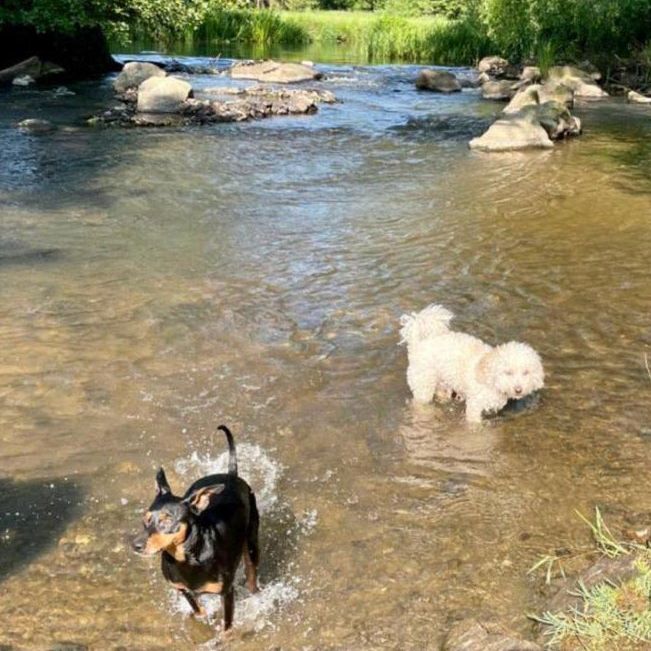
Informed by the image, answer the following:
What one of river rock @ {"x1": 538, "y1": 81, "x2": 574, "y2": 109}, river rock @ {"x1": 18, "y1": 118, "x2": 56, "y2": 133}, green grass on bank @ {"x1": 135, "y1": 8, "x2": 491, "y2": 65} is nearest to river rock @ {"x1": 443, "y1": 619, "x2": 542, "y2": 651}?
A: river rock @ {"x1": 18, "y1": 118, "x2": 56, "y2": 133}

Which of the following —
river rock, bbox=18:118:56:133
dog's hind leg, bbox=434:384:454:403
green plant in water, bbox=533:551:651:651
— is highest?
green plant in water, bbox=533:551:651:651

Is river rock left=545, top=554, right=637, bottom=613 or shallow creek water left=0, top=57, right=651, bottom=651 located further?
shallow creek water left=0, top=57, right=651, bottom=651

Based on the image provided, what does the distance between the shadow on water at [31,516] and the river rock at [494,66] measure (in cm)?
2913

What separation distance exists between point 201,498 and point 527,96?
759 inches

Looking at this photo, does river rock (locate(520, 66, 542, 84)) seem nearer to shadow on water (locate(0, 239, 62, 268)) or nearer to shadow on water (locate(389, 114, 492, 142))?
shadow on water (locate(389, 114, 492, 142))

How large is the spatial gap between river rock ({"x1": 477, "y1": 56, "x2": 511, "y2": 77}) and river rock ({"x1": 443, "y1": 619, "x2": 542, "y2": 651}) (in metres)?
29.8

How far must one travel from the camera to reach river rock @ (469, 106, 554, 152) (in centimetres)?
1628

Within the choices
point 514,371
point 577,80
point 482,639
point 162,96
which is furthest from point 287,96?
point 482,639

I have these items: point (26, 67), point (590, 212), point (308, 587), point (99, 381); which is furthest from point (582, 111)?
point (308, 587)

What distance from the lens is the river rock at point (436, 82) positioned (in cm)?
2661

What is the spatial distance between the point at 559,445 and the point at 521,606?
5.76ft

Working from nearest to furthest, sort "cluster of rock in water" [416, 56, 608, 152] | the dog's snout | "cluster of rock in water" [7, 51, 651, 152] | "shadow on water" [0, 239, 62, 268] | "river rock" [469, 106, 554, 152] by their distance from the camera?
the dog's snout
"shadow on water" [0, 239, 62, 268]
"river rock" [469, 106, 554, 152]
"cluster of rock in water" [416, 56, 608, 152]
"cluster of rock in water" [7, 51, 651, 152]

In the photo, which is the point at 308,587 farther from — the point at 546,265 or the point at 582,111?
the point at 582,111

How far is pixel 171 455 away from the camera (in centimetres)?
523
